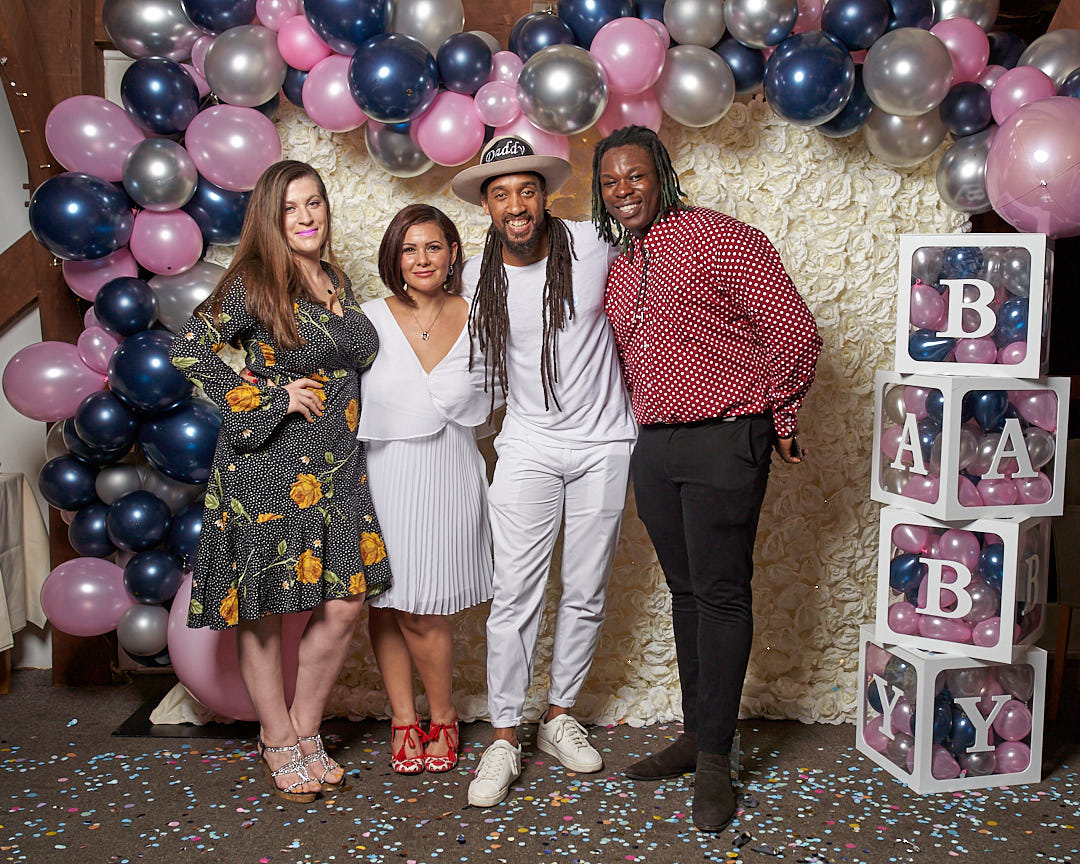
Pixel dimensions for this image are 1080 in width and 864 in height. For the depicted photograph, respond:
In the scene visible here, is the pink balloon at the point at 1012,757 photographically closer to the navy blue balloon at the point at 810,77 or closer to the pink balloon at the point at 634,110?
the navy blue balloon at the point at 810,77

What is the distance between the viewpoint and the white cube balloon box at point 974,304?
2473 mm

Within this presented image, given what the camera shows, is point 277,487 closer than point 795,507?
Yes

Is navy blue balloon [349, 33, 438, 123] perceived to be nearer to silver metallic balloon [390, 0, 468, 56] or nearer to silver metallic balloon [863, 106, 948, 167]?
silver metallic balloon [390, 0, 468, 56]

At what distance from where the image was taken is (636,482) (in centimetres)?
254

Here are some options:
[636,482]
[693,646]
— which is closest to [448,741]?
[693,646]

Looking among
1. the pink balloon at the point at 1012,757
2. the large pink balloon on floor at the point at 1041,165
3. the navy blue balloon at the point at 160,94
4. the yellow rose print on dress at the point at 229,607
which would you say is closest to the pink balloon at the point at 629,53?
the large pink balloon on floor at the point at 1041,165

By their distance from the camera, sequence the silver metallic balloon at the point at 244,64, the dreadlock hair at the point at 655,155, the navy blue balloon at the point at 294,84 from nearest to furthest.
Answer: the dreadlock hair at the point at 655,155
the silver metallic balloon at the point at 244,64
the navy blue balloon at the point at 294,84

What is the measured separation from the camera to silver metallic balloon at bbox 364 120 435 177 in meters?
2.79

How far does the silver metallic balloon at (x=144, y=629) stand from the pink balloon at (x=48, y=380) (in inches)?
23.9

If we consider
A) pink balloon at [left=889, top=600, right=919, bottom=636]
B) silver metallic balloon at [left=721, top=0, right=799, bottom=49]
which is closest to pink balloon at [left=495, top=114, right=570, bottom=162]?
silver metallic balloon at [left=721, top=0, right=799, bottom=49]

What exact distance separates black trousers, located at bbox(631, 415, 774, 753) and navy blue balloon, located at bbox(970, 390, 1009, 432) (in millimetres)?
569

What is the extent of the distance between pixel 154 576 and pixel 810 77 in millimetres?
2220

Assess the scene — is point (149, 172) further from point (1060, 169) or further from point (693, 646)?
point (1060, 169)

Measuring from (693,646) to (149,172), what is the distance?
1.91 m
